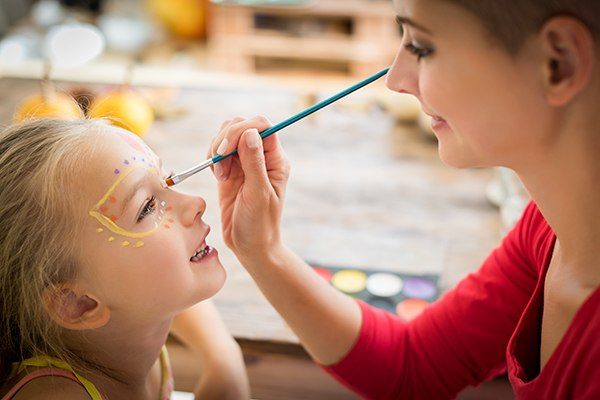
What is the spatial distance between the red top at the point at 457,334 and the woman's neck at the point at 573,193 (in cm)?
8

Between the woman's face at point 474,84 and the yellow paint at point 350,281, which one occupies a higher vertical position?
the woman's face at point 474,84

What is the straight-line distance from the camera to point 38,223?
943mm

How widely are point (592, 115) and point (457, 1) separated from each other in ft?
0.60

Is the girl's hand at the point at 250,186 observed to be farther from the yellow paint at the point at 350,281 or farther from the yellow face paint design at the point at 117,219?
the yellow paint at the point at 350,281

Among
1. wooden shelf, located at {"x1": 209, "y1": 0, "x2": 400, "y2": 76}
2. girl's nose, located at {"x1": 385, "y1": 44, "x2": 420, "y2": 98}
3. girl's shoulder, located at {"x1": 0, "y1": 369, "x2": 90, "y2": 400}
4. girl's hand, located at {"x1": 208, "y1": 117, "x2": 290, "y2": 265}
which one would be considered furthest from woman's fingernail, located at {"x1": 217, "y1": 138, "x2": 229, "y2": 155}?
wooden shelf, located at {"x1": 209, "y1": 0, "x2": 400, "y2": 76}

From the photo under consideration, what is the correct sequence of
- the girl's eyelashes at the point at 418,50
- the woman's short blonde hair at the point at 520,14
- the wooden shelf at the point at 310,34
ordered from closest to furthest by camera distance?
the woman's short blonde hair at the point at 520,14 < the girl's eyelashes at the point at 418,50 < the wooden shelf at the point at 310,34

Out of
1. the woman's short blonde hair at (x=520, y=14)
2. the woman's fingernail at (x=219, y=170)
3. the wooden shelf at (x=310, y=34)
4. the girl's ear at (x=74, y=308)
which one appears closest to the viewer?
the woman's short blonde hair at (x=520, y=14)

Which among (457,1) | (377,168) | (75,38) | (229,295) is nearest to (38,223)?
(229,295)

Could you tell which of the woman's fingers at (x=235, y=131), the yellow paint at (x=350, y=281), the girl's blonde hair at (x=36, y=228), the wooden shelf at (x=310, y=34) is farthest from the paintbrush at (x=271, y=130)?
the wooden shelf at (x=310, y=34)

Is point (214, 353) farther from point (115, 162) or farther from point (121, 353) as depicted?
point (115, 162)

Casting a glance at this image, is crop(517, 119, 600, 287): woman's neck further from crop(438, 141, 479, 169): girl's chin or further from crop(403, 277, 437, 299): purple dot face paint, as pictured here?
crop(403, 277, 437, 299): purple dot face paint

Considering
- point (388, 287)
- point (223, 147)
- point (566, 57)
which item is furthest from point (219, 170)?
point (566, 57)

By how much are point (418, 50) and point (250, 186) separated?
286 mm

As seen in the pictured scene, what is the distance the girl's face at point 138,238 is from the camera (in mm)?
964
